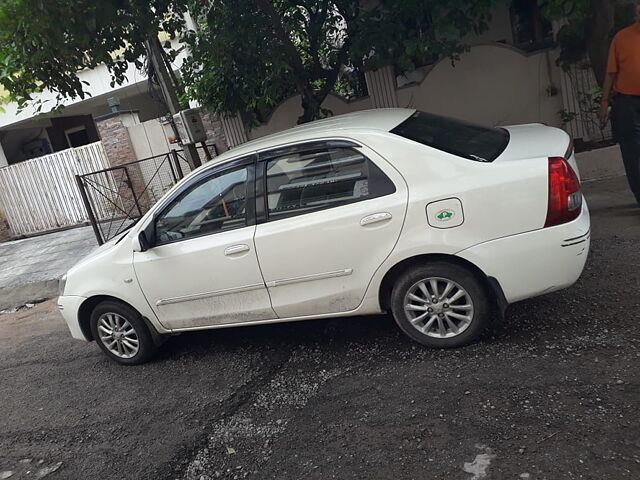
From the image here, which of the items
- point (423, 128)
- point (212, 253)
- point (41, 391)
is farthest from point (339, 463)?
point (41, 391)

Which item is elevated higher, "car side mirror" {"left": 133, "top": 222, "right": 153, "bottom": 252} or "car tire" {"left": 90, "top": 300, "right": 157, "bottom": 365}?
"car side mirror" {"left": 133, "top": 222, "right": 153, "bottom": 252}

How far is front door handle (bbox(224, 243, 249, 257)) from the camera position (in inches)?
149

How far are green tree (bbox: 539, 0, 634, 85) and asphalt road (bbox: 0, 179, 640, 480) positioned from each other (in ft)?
8.71

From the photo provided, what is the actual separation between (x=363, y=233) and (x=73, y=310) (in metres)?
2.70

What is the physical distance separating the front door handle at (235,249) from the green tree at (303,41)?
11.7 feet

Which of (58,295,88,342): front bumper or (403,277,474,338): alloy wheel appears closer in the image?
(403,277,474,338): alloy wheel

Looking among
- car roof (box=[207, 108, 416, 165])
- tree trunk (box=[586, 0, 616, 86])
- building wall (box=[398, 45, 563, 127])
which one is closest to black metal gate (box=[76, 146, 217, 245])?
building wall (box=[398, 45, 563, 127])

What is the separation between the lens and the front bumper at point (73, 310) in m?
4.49

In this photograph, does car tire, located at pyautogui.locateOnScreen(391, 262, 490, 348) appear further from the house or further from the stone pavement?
the stone pavement

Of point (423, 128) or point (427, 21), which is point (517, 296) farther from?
point (427, 21)

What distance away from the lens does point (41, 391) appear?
456cm

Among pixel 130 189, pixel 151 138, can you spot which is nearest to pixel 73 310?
pixel 130 189

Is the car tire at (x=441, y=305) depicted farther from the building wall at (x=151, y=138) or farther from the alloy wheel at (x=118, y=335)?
the building wall at (x=151, y=138)

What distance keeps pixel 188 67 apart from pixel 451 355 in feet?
20.4
